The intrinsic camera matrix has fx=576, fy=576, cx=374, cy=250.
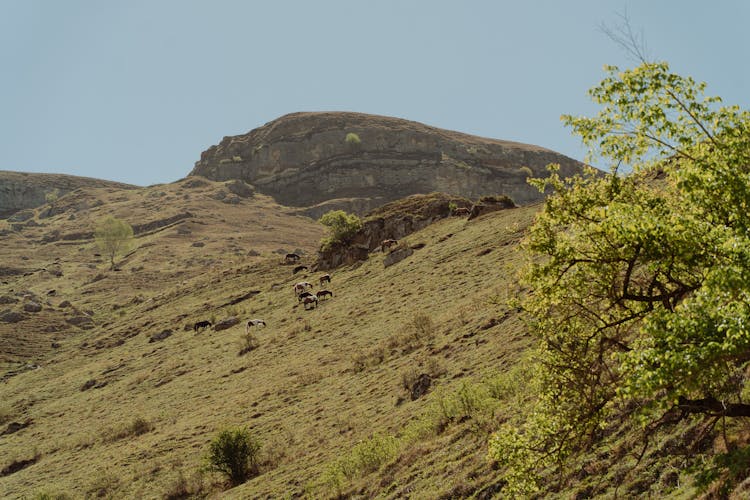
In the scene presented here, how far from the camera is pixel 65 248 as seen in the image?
13375 cm

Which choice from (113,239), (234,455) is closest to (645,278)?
(234,455)

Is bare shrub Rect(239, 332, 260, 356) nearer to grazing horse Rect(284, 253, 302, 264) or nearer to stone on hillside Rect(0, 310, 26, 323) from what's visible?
grazing horse Rect(284, 253, 302, 264)

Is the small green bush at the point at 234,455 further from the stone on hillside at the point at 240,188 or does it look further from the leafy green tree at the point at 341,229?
the stone on hillside at the point at 240,188

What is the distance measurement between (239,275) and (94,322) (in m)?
21.4

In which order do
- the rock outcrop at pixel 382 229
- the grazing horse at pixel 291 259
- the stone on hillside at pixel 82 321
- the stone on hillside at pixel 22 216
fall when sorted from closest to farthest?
the rock outcrop at pixel 382 229, the stone on hillside at pixel 82 321, the grazing horse at pixel 291 259, the stone on hillside at pixel 22 216

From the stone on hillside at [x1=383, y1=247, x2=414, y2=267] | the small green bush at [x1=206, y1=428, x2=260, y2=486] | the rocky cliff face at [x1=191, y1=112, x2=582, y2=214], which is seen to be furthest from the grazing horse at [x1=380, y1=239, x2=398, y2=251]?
the rocky cliff face at [x1=191, y1=112, x2=582, y2=214]

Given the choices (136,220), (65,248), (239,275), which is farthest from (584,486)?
(136,220)

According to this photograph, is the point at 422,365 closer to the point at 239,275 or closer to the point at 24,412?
the point at 24,412

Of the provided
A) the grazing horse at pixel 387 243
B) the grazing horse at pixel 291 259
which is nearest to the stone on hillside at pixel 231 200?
the grazing horse at pixel 291 259

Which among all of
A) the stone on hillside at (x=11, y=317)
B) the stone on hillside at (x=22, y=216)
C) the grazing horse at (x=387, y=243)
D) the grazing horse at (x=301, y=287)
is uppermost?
the stone on hillside at (x=22, y=216)

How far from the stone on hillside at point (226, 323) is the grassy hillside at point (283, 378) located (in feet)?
2.43

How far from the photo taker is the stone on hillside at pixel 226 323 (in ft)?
180

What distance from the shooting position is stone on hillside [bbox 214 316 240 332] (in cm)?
5497

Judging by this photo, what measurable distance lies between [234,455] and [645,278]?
1955 cm
